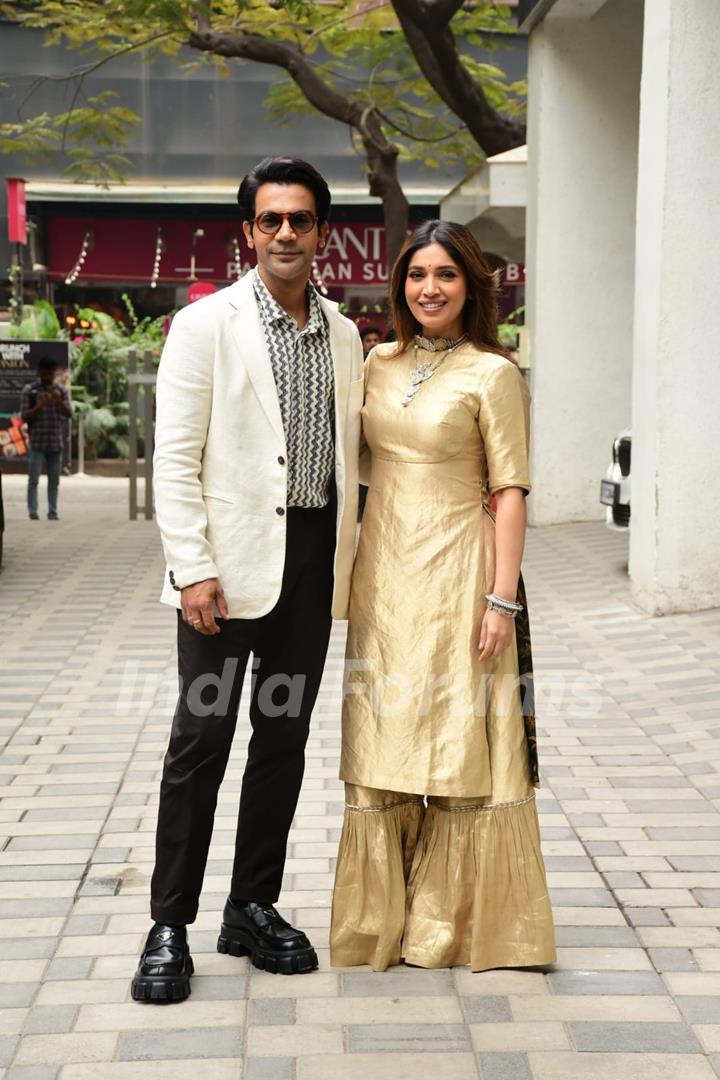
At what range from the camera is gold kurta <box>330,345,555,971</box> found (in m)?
3.58

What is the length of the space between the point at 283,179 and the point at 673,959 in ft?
7.17

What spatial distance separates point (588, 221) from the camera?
13.5 metres

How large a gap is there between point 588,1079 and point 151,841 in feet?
6.56

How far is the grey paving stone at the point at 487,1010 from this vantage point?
3.35m

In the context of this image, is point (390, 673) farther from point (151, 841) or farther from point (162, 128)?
point (162, 128)

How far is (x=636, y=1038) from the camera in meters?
3.26

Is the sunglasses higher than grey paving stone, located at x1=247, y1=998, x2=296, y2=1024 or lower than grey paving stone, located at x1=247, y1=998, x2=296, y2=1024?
higher

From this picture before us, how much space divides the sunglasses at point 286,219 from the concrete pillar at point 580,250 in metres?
10.0

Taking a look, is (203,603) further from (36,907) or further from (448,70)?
(448,70)

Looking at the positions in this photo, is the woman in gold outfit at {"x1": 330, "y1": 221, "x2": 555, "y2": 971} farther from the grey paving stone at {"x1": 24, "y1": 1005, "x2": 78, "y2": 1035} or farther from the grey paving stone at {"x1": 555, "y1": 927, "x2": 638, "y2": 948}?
the grey paving stone at {"x1": 24, "y1": 1005, "x2": 78, "y2": 1035}

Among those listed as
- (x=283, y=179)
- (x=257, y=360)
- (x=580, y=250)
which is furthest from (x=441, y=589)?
(x=580, y=250)

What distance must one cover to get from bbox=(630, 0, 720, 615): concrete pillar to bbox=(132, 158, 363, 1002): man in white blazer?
212 inches

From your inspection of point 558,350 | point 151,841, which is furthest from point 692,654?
point 558,350

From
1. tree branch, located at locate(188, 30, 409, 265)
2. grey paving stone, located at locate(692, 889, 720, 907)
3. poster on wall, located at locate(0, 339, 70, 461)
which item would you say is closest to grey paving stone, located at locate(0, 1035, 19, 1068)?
grey paving stone, located at locate(692, 889, 720, 907)
